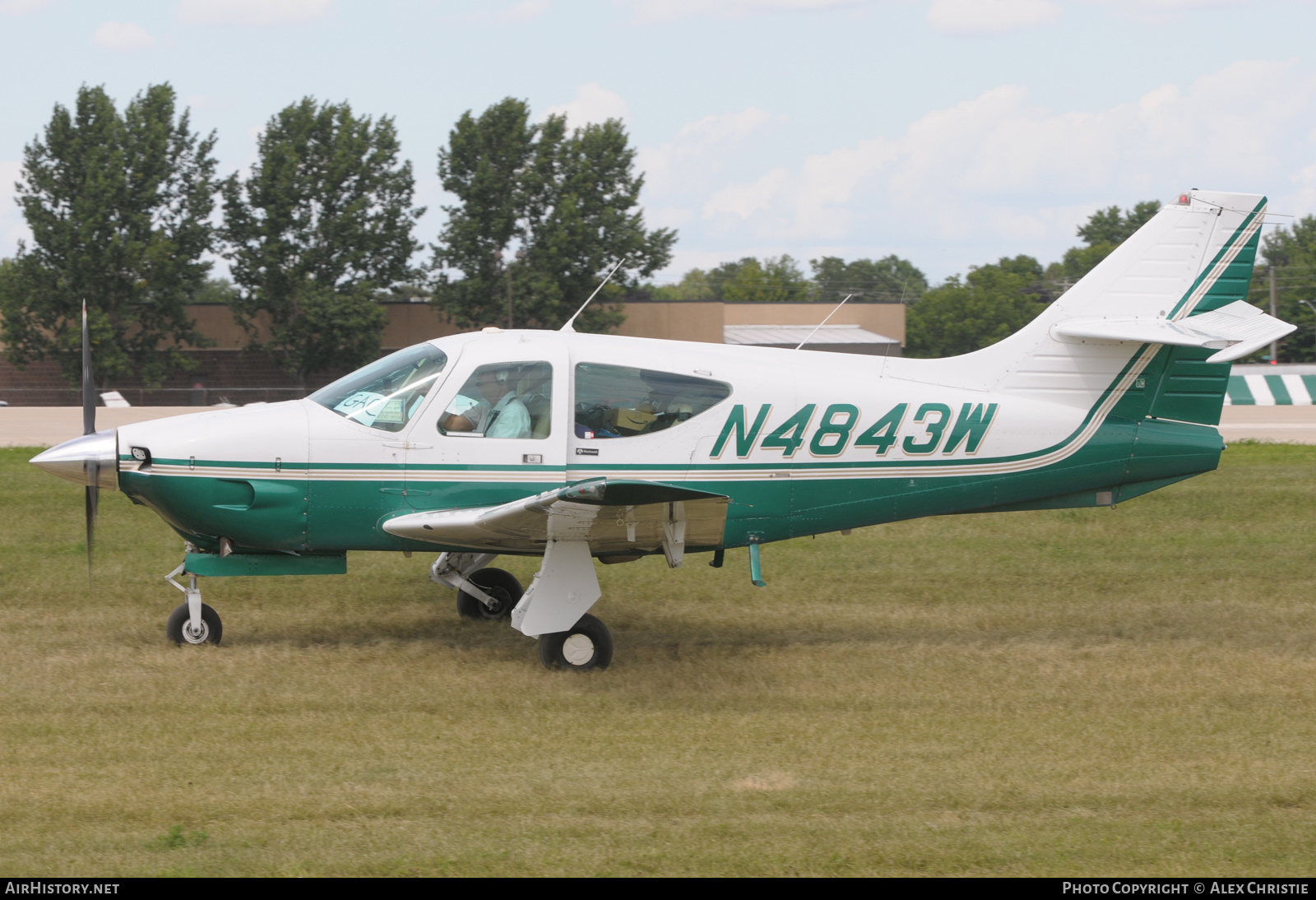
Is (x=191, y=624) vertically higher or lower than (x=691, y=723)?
higher

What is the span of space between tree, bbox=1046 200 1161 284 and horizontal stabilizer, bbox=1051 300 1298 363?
6385 centimetres

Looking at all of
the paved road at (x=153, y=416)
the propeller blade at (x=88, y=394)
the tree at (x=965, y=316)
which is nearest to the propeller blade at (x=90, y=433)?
the propeller blade at (x=88, y=394)

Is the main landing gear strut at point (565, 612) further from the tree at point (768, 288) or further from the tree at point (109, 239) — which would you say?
the tree at point (768, 288)

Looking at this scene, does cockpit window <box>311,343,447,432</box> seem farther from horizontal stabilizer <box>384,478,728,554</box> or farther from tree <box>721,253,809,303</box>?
tree <box>721,253,809,303</box>

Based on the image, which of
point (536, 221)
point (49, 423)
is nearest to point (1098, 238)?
point (536, 221)

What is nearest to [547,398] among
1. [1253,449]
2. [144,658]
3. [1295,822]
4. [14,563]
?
[144,658]

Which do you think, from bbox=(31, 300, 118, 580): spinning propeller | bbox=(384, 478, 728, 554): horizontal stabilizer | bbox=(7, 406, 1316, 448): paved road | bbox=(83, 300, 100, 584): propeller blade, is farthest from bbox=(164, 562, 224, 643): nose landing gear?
bbox=(7, 406, 1316, 448): paved road

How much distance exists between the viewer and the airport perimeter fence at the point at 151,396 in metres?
37.0

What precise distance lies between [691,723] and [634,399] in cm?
228

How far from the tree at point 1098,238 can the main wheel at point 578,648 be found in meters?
66.2

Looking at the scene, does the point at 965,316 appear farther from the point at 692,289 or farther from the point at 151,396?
the point at 692,289

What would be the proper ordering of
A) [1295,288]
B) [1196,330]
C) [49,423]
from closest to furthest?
1. [1196,330]
2. [49,423]
3. [1295,288]

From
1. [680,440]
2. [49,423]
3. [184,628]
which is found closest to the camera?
[680,440]

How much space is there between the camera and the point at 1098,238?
3393 inches
